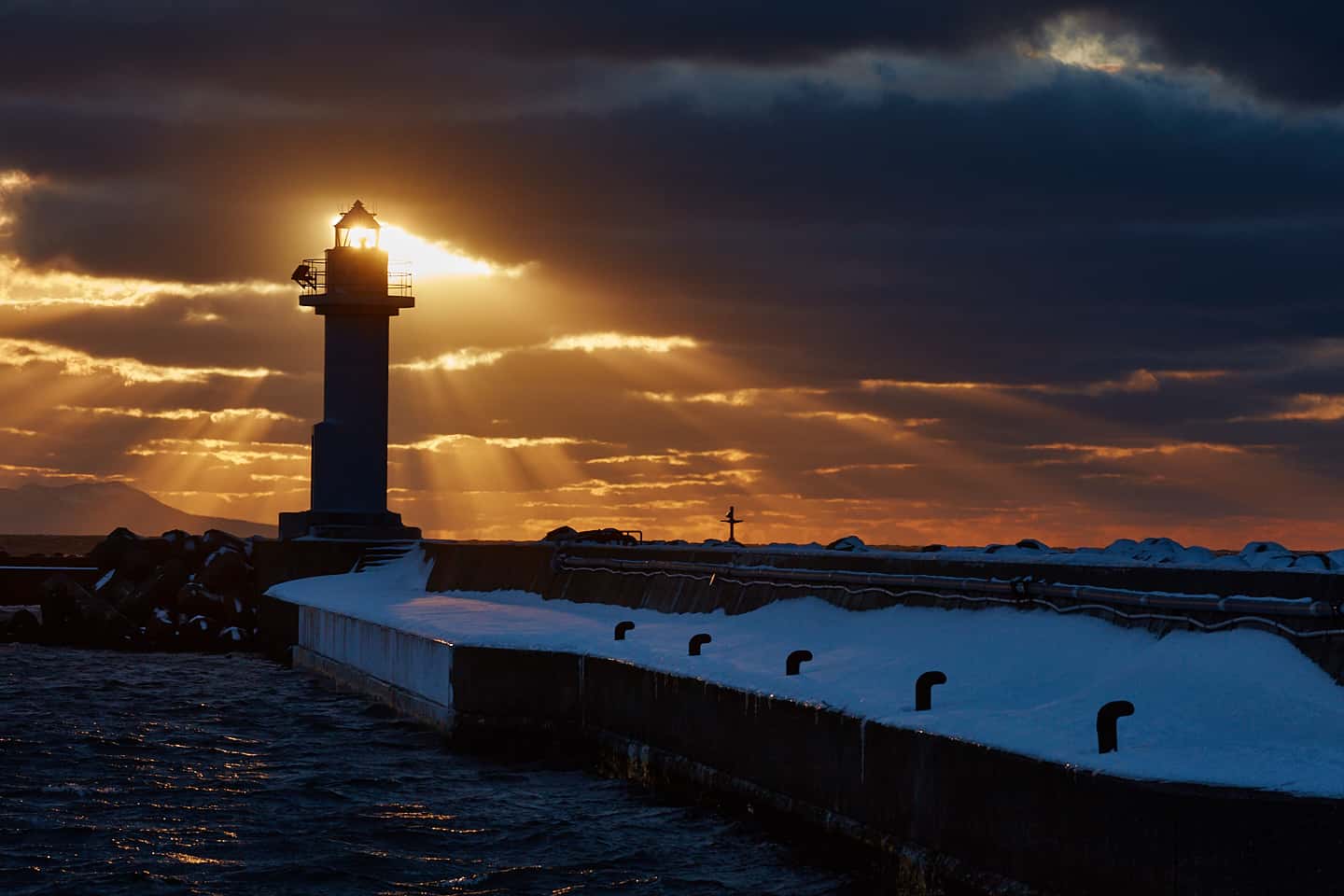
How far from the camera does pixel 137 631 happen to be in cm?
4222

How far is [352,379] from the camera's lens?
4288 centimetres

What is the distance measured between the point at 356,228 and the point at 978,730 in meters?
34.1

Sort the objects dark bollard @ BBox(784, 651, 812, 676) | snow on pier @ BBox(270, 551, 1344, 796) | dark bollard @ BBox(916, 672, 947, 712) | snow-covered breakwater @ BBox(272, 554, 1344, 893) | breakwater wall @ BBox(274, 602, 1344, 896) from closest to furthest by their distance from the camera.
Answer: breakwater wall @ BBox(274, 602, 1344, 896), snow-covered breakwater @ BBox(272, 554, 1344, 893), snow on pier @ BBox(270, 551, 1344, 796), dark bollard @ BBox(916, 672, 947, 712), dark bollard @ BBox(784, 651, 812, 676)

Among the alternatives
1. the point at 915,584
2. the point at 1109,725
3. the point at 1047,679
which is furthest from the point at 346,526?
the point at 1109,725

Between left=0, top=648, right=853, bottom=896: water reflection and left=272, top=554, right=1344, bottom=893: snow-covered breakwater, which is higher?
left=272, top=554, right=1344, bottom=893: snow-covered breakwater

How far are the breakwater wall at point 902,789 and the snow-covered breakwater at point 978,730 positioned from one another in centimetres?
2

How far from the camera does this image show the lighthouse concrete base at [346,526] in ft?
137

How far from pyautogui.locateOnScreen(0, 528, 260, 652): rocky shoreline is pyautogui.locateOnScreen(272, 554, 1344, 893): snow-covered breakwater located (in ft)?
75.4

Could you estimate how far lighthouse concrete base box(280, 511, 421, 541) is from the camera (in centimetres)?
4188

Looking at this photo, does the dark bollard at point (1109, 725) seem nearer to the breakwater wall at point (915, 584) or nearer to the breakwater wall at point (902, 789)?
the breakwater wall at point (902, 789)

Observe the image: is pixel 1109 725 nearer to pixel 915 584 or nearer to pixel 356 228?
pixel 915 584

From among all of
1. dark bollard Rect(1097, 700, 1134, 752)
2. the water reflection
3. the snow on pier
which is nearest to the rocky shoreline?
the water reflection

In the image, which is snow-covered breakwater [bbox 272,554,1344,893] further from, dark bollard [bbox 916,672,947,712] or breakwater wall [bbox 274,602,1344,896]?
dark bollard [bbox 916,672,947,712]

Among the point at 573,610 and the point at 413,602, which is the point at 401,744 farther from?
the point at 413,602
